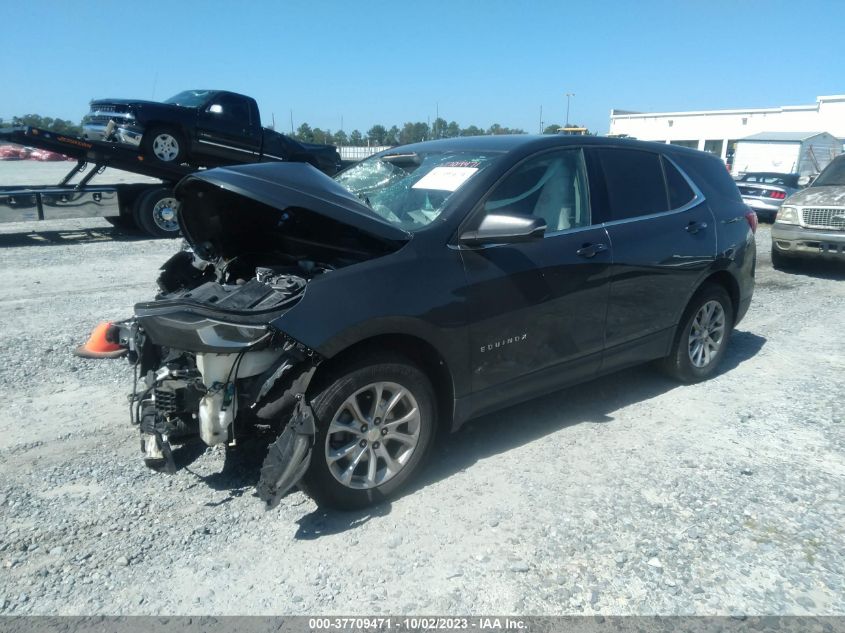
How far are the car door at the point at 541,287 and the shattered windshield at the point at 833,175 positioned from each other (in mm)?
8274

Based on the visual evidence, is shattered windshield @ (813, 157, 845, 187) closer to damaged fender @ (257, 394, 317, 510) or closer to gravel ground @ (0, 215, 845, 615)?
gravel ground @ (0, 215, 845, 615)

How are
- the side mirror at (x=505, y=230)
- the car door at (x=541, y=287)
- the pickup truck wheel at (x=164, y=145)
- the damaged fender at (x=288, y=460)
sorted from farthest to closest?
the pickup truck wheel at (x=164, y=145) < the car door at (x=541, y=287) < the side mirror at (x=505, y=230) < the damaged fender at (x=288, y=460)

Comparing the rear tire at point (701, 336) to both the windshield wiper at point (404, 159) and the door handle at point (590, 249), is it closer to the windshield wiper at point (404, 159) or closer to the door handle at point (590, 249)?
the door handle at point (590, 249)

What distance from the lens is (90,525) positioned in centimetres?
320

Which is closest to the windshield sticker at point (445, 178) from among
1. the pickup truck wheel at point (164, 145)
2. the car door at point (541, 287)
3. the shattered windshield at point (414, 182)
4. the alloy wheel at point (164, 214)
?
the shattered windshield at point (414, 182)

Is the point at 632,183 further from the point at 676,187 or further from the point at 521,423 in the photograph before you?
the point at 521,423

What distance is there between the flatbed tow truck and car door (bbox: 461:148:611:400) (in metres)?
8.47

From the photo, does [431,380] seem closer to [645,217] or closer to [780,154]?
[645,217]

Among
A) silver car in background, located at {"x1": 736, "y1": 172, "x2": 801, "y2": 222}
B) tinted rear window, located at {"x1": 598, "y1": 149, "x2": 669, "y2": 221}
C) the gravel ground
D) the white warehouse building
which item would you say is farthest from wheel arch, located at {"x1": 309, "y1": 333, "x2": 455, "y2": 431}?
the white warehouse building

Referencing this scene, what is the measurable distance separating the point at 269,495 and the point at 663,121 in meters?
51.2

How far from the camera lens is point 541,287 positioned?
385 cm

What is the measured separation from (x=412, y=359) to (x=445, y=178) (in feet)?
3.75

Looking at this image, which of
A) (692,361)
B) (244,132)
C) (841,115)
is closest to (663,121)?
(841,115)

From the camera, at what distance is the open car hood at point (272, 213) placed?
3.27m
